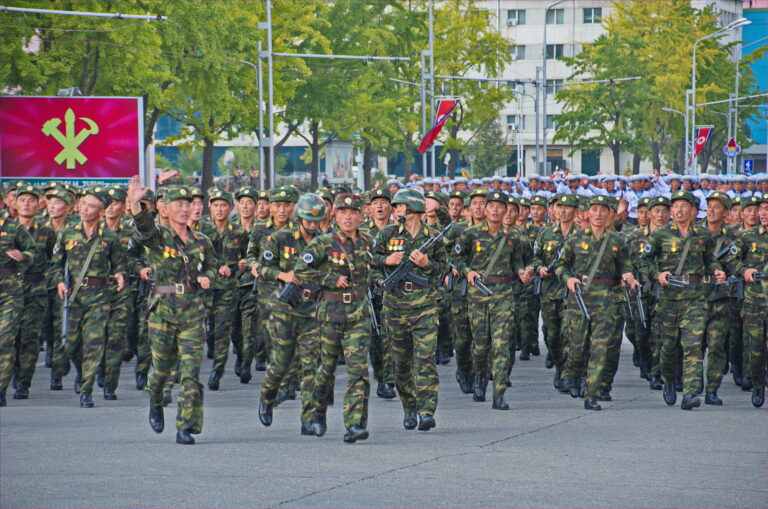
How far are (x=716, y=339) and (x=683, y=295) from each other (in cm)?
53

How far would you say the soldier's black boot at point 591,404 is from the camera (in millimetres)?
12312

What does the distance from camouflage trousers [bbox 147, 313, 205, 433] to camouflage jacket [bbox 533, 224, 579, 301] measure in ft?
17.4

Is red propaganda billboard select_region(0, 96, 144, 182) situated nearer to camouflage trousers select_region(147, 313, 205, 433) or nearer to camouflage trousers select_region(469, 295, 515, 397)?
camouflage trousers select_region(469, 295, 515, 397)

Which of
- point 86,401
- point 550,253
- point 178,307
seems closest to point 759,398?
point 550,253

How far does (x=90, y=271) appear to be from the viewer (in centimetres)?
1271

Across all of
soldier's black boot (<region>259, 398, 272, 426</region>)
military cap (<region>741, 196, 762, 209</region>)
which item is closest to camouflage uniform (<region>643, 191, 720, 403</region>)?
military cap (<region>741, 196, 762, 209</region>)

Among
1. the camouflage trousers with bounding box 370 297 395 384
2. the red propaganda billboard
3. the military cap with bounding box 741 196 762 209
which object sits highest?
the red propaganda billboard

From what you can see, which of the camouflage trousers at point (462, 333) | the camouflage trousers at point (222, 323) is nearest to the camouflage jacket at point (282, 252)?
the camouflage trousers at point (462, 333)

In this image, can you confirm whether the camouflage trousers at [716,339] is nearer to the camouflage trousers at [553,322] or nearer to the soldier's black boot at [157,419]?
the camouflage trousers at [553,322]

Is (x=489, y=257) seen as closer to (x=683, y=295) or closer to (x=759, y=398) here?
(x=683, y=295)

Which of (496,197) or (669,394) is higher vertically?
(496,197)

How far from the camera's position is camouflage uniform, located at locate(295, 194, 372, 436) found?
10.3 metres

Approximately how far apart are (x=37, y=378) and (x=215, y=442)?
198 inches

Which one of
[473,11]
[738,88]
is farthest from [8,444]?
[738,88]
